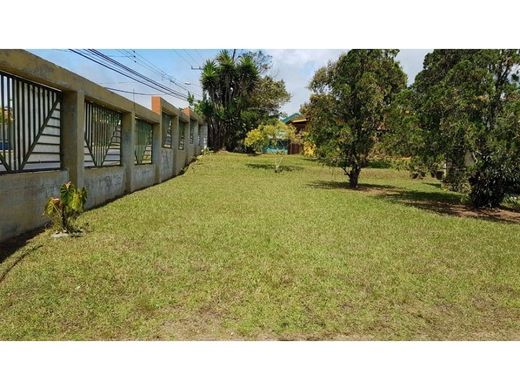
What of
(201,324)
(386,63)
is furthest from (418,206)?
(201,324)

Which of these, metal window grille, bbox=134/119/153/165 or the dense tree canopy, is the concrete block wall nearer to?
metal window grille, bbox=134/119/153/165

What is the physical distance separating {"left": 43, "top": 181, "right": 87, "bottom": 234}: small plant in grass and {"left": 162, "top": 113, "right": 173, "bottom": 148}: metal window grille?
35.6 ft

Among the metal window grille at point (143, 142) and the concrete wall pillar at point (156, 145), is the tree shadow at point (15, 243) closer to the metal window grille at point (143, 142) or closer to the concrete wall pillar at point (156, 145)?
the metal window grille at point (143, 142)

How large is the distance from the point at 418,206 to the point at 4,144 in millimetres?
10248

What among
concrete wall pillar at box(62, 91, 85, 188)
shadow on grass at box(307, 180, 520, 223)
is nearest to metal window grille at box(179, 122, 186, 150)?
shadow on grass at box(307, 180, 520, 223)

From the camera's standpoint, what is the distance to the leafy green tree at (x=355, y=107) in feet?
49.9

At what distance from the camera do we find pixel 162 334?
3285mm

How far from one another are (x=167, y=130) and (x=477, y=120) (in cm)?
1233

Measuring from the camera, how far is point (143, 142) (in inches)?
540

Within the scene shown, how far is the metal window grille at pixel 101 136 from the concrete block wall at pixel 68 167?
20 cm

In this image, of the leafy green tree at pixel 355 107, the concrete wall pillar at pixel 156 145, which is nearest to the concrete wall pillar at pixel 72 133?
the concrete wall pillar at pixel 156 145

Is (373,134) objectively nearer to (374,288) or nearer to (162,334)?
(374,288)

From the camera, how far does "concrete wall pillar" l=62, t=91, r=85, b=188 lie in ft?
24.8

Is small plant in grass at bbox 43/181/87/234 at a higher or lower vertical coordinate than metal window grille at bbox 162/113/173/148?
lower
